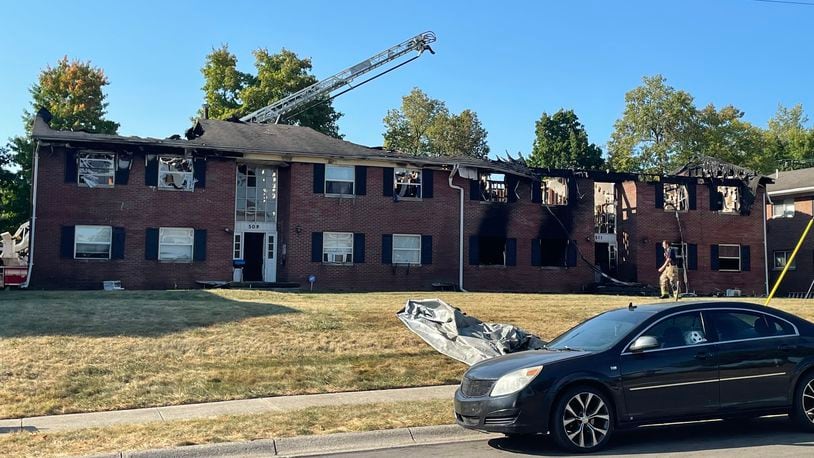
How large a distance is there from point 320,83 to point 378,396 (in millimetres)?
31908

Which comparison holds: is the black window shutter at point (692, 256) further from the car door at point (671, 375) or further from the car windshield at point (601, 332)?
the car door at point (671, 375)

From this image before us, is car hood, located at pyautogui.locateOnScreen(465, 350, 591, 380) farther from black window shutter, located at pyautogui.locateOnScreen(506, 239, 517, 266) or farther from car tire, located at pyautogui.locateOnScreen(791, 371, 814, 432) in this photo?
black window shutter, located at pyautogui.locateOnScreen(506, 239, 517, 266)

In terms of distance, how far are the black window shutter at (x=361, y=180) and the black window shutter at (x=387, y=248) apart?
1874 millimetres

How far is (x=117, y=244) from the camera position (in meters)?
25.4

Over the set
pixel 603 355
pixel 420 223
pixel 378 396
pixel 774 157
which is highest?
pixel 774 157

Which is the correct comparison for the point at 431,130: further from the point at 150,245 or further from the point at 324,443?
the point at 324,443

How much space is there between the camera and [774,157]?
56.5 metres

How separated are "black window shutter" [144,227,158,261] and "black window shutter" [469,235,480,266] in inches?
461

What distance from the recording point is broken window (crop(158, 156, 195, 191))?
1029 inches

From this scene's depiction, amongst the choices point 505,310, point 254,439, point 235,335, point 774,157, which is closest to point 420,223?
point 505,310

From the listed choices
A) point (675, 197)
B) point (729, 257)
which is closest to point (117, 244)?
point (675, 197)

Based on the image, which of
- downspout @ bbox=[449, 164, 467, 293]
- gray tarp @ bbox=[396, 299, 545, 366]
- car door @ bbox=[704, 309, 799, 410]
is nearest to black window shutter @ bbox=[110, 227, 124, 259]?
downspout @ bbox=[449, 164, 467, 293]

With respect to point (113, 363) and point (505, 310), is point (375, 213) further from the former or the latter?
point (113, 363)

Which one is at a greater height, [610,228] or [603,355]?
[610,228]
